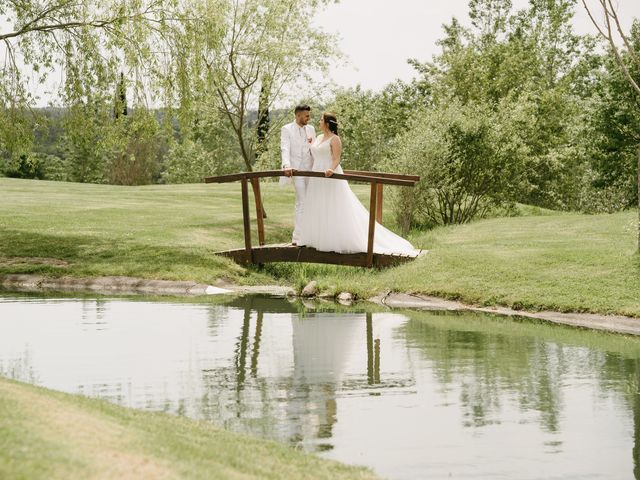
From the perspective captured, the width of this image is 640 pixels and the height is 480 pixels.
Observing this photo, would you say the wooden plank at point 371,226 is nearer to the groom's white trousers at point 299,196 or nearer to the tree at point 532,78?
the groom's white trousers at point 299,196

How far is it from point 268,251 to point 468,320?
278 inches

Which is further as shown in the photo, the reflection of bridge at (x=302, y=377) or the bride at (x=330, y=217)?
the bride at (x=330, y=217)

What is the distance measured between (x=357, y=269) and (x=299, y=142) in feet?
10.3

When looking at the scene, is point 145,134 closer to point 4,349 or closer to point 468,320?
point 468,320

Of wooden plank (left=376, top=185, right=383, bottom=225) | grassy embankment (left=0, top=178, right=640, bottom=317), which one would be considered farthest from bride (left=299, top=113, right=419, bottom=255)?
wooden plank (left=376, top=185, right=383, bottom=225)

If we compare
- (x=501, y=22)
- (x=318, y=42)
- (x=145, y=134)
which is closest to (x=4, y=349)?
(x=145, y=134)

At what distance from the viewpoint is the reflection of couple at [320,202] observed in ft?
74.9

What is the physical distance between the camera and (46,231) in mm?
28891

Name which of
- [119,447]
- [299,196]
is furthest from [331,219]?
[119,447]

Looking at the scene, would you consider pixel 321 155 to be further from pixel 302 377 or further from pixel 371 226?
pixel 302 377

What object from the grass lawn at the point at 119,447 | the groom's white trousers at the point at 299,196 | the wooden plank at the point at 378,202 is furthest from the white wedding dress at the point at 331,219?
the grass lawn at the point at 119,447

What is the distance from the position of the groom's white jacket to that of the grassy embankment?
8.28ft

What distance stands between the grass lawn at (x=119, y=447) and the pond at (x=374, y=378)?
0.81 m

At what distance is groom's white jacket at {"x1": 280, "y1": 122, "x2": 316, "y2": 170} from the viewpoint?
23.3 m
